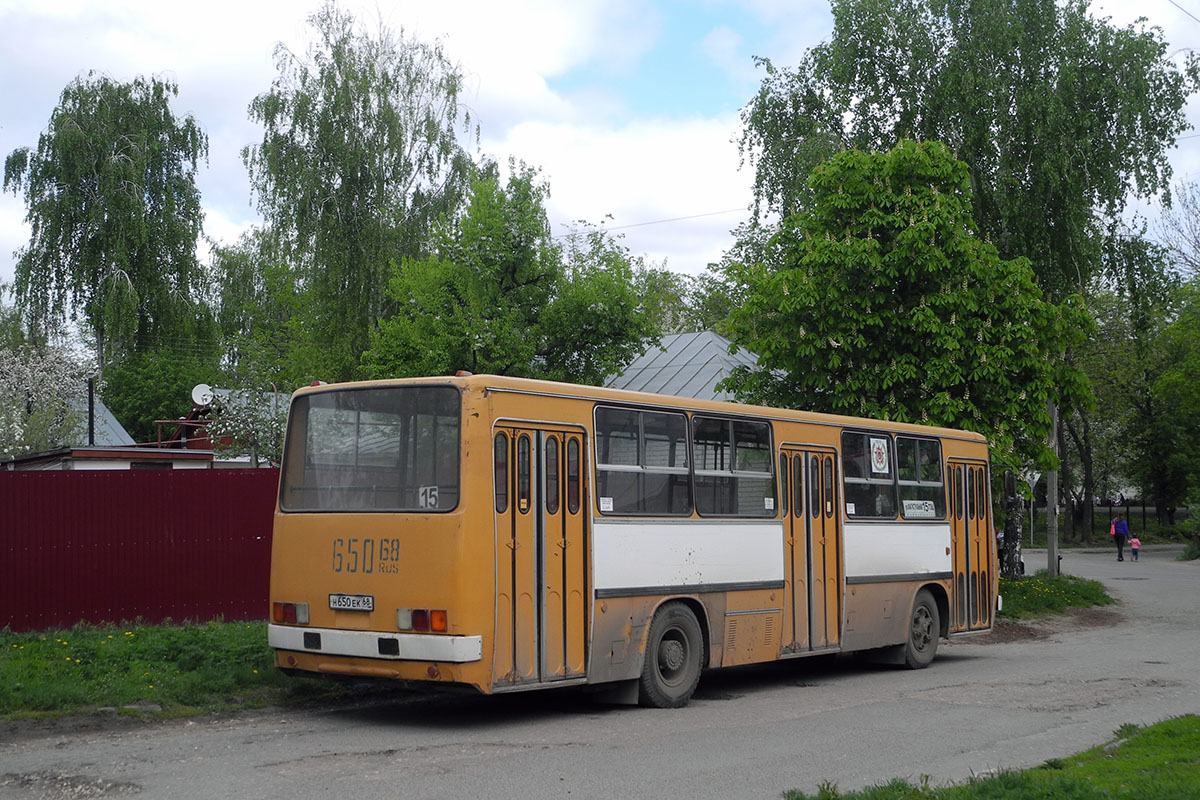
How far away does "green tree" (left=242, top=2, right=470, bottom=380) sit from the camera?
118 feet

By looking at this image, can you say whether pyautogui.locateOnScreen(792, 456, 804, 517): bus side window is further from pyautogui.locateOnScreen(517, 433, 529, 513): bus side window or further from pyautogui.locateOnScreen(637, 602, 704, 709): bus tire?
pyautogui.locateOnScreen(517, 433, 529, 513): bus side window

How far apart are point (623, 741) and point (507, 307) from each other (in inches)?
949

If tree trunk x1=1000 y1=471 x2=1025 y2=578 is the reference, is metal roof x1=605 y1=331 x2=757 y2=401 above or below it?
above

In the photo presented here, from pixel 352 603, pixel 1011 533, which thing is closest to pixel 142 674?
pixel 352 603

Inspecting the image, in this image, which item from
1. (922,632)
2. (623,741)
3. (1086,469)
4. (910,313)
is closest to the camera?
(623,741)

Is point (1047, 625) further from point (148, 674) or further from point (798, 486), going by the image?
point (148, 674)

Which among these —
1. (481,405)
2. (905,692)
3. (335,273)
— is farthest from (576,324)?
(481,405)

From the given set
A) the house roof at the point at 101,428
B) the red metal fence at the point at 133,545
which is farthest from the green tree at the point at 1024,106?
the house roof at the point at 101,428

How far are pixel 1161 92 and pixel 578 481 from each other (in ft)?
72.3

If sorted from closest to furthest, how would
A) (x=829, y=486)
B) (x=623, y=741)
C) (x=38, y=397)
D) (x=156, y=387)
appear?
(x=623, y=741) → (x=829, y=486) → (x=38, y=397) → (x=156, y=387)

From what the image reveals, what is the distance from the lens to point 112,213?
143 ft

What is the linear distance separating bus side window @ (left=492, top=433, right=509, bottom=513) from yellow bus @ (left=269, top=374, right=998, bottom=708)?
19mm

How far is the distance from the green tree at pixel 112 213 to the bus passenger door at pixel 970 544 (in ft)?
110

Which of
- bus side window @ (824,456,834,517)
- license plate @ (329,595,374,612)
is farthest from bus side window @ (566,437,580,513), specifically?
bus side window @ (824,456,834,517)
